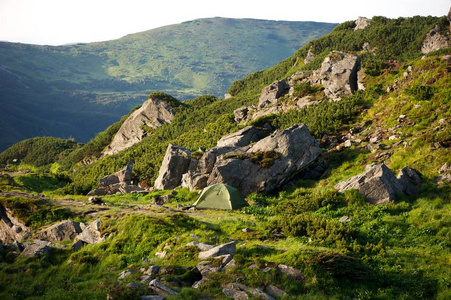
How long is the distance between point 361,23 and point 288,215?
88.4m

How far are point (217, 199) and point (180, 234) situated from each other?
28.8ft

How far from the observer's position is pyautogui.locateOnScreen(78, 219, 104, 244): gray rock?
654 inches

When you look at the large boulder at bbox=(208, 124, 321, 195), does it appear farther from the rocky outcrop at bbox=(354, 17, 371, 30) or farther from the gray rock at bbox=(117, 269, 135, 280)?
the rocky outcrop at bbox=(354, 17, 371, 30)

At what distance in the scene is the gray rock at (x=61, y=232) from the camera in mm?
17406

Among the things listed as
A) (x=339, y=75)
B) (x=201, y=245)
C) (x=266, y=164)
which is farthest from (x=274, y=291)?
(x=339, y=75)

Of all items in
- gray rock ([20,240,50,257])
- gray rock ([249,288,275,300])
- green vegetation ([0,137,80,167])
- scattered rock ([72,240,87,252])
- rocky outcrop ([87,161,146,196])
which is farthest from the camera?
green vegetation ([0,137,80,167])

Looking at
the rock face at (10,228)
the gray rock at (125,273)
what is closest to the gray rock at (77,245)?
the rock face at (10,228)

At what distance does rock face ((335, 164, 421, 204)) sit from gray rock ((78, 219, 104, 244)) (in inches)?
555

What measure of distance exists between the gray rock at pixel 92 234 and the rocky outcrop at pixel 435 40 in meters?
62.9

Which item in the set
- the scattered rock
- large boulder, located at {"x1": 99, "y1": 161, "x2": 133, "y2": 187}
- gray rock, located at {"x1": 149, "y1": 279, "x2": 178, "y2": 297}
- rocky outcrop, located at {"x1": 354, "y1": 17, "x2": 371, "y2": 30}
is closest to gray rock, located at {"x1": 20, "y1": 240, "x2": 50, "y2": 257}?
the scattered rock

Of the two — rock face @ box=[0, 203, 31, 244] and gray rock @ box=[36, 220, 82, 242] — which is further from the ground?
gray rock @ box=[36, 220, 82, 242]

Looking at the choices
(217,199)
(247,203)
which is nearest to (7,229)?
(217,199)

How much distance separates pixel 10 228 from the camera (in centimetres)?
1989

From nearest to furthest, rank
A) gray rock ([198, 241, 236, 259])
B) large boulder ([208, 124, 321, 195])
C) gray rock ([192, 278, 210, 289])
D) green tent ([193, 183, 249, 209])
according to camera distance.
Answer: gray rock ([192, 278, 210, 289]) → gray rock ([198, 241, 236, 259]) → green tent ([193, 183, 249, 209]) → large boulder ([208, 124, 321, 195])
